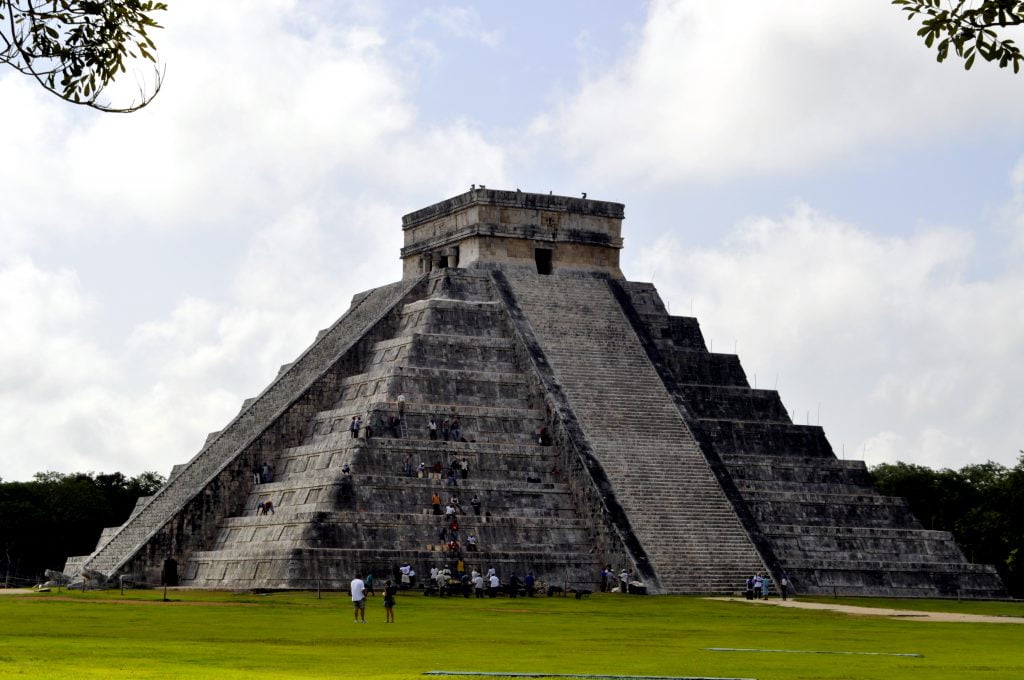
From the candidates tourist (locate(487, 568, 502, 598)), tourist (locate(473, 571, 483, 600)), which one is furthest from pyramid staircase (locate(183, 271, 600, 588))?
tourist (locate(473, 571, 483, 600))

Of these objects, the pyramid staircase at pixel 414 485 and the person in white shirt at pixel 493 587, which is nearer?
the person in white shirt at pixel 493 587

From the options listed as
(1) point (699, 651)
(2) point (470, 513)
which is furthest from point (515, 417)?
(1) point (699, 651)

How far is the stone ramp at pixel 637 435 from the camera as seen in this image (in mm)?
38688

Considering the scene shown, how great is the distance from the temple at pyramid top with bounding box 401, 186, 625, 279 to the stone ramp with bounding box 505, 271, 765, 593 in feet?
2.01

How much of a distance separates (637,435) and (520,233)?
24.3ft

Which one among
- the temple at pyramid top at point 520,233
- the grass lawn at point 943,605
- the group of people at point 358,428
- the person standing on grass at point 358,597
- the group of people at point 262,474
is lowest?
the person standing on grass at point 358,597

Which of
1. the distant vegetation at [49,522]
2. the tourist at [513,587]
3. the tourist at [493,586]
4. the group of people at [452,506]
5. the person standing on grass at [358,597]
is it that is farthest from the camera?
the distant vegetation at [49,522]

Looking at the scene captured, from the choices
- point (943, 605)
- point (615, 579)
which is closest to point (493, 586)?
point (615, 579)

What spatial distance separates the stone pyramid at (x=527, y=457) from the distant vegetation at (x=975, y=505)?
24.8 feet

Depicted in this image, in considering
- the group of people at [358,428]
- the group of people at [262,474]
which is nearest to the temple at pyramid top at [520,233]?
the group of people at [358,428]

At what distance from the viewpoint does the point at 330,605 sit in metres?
31.9

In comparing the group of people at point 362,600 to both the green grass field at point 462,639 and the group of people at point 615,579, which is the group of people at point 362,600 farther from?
the group of people at point 615,579

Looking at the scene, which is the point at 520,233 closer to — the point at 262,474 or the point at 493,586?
the point at 262,474

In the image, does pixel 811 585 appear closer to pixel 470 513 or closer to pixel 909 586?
pixel 909 586
